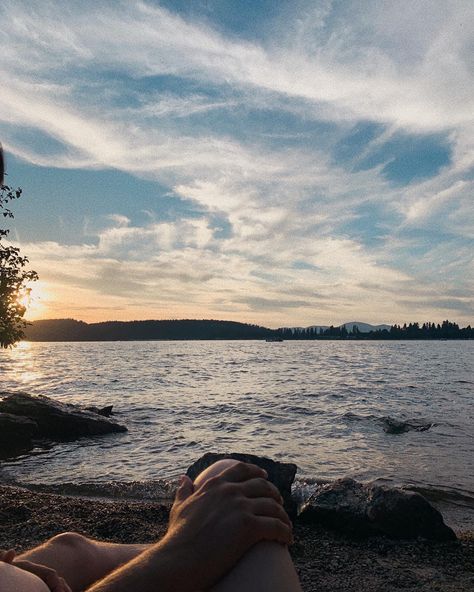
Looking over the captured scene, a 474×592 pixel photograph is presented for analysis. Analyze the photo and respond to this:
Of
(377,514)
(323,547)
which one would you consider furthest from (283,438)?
(323,547)

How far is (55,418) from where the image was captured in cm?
1525

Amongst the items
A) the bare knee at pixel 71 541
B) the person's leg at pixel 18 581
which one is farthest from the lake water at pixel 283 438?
the person's leg at pixel 18 581

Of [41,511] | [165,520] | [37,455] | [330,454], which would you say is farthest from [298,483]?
[37,455]

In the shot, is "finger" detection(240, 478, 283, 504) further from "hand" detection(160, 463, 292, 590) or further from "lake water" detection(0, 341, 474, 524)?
"lake water" detection(0, 341, 474, 524)

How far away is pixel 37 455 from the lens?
41.8 ft

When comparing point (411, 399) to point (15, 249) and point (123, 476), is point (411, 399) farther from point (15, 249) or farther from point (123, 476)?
point (15, 249)

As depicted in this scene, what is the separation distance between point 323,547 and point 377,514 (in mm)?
885

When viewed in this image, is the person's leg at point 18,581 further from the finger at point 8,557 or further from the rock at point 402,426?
the rock at point 402,426

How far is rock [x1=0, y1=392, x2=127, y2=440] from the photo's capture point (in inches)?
593

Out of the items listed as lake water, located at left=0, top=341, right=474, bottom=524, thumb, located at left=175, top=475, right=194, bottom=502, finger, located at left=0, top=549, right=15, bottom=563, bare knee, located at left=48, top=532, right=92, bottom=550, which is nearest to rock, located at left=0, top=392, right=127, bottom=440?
lake water, located at left=0, top=341, right=474, bottom=524

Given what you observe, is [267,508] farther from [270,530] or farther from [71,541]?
[71,541]

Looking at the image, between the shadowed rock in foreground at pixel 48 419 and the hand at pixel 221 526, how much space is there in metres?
14.7

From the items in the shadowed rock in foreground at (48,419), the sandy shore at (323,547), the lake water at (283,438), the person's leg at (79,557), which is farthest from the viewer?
the shadowed rock in foreground at (48,419)

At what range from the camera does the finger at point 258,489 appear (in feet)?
4.41
